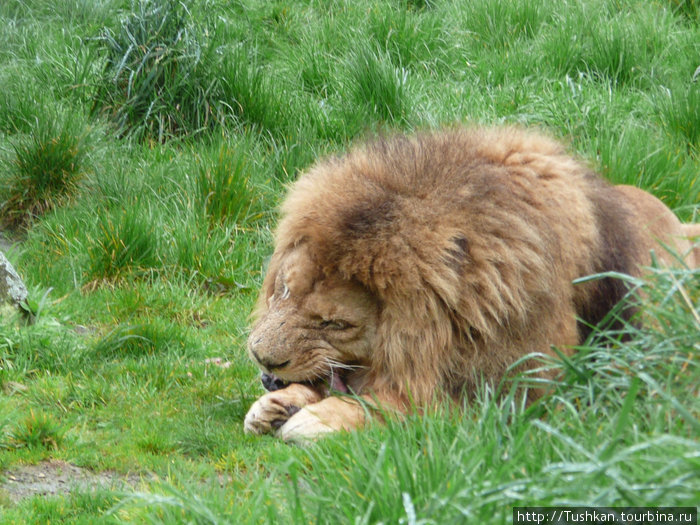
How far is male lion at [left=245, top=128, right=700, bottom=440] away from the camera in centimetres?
385

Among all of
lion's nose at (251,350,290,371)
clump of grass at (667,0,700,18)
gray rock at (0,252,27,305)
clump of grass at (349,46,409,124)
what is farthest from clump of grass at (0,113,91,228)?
clump of grass at (667,0,700,18)

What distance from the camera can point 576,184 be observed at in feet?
13.9

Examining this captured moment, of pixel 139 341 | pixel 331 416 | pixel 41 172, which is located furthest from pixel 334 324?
pixel 41 172

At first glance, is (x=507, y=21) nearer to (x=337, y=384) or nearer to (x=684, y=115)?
(x=684, y=115)

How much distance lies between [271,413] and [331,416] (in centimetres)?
34

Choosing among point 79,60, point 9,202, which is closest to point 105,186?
point 9,202

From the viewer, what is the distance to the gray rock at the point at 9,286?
5371mm

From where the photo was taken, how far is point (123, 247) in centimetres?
617

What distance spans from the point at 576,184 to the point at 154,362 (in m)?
2.32

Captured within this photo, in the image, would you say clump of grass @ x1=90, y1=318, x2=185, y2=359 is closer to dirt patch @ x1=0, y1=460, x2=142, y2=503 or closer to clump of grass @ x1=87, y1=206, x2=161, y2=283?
clump of grass @ x1=87, y1=206, x2=161, y2=283

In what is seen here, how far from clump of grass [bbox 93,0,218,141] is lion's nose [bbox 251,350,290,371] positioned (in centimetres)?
382

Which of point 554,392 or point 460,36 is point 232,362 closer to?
point 554,392

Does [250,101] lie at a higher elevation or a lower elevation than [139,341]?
higher

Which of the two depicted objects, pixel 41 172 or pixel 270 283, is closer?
pixel 270 283
